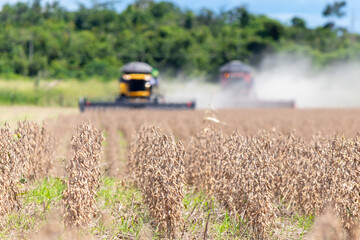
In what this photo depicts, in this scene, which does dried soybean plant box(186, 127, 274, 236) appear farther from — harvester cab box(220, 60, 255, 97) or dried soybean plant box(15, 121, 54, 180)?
harvester cab box(220, 60, 255, 97)

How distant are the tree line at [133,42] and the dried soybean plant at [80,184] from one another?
56995 mm

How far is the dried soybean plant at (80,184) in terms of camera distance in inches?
253

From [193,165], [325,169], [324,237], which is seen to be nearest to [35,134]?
[193,165]

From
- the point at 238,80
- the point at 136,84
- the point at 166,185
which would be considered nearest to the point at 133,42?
the point at 238,80

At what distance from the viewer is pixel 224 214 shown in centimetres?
751

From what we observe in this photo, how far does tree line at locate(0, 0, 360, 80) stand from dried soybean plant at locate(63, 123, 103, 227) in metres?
57.0

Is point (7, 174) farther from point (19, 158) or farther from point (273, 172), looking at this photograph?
point (273, 172)

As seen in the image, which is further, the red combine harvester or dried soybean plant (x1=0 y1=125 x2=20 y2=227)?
the red combine harvester

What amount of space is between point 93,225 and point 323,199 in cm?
337

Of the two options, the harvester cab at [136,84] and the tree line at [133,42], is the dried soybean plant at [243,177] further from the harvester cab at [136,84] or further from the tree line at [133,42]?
the tree line at [133,42]

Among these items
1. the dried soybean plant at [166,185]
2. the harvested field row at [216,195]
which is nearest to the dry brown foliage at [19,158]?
the harvested field row at [216,195]

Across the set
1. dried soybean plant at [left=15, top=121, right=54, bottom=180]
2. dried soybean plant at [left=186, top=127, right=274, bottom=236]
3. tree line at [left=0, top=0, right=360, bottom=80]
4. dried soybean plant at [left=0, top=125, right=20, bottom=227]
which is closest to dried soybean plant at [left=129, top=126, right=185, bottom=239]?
dried soybean plant at [left=186, top=127, right=274, bottom=236]

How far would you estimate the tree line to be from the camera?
66688 mm

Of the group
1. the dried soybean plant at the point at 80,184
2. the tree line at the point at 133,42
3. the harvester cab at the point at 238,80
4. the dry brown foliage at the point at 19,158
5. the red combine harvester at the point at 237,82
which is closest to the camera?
the dried soybean plant at the point at 80,184
